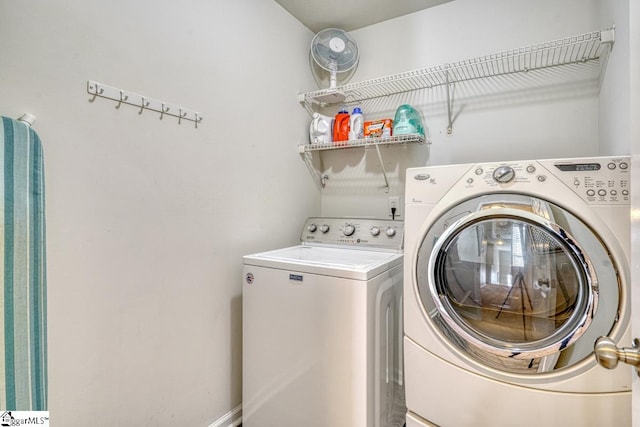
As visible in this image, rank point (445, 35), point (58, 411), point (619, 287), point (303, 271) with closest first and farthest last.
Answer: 1. point (619, 287)
2. point (58, 411)
3. point (303, 271)
4. point (445, 35)

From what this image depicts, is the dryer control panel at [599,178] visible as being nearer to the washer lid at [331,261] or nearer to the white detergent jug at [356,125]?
the washer lid at [331,261]

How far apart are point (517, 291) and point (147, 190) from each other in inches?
57.9

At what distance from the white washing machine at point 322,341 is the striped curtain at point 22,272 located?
793mm

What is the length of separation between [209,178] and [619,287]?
1602 millimetres

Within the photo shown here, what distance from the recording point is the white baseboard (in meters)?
1.56

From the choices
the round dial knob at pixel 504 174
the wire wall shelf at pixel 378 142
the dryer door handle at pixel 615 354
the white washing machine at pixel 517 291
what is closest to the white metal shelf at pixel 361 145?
the wire wall shelf at pixel 378 142

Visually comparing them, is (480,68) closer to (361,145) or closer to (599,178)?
(361,145)

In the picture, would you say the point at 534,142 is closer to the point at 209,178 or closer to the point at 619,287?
the point at 619,287

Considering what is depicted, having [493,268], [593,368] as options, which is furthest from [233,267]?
[593,368]

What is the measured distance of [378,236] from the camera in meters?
1.83

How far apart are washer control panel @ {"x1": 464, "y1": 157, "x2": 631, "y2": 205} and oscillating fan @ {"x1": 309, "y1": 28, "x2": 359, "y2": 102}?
1.30 m

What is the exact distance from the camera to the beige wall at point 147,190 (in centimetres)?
103

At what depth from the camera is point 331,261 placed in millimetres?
1503

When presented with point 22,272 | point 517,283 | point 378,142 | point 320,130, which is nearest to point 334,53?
point 320,130
